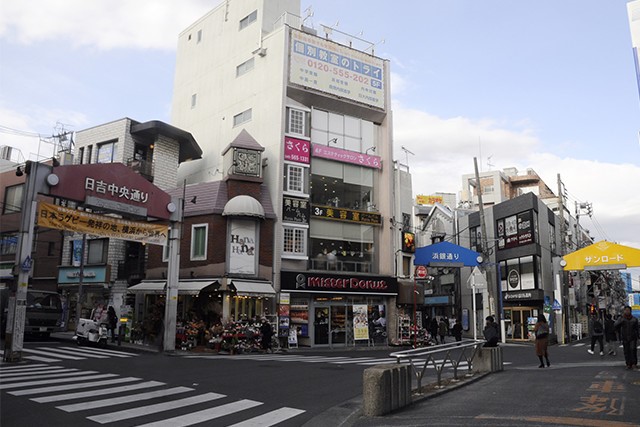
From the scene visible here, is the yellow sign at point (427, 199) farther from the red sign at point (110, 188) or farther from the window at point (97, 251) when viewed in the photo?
the red sign at point (110, 188)

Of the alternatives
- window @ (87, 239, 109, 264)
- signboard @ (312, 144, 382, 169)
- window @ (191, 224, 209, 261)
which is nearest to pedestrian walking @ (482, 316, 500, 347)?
window @ (191, 224, 209, 261)

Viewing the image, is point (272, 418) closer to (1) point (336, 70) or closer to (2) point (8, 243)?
(1) point (336, 70)

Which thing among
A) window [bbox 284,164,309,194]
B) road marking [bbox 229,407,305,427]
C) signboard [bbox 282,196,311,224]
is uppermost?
window [bbox 284,164,309,194]

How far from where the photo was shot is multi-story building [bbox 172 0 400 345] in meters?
31.6

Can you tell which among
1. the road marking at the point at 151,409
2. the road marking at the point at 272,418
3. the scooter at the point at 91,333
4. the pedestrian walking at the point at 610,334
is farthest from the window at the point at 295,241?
the road marking at the point at 272,418

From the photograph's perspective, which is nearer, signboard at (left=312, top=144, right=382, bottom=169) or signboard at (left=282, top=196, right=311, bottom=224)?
signboard at (left=282, top=196, right=311, bottom=224)

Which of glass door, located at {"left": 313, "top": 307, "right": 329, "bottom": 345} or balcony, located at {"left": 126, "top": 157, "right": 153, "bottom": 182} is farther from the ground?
balcony, located at {"left": 126, "top": 157, "right": 153, "bottom": 182}

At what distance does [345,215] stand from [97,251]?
16732mm

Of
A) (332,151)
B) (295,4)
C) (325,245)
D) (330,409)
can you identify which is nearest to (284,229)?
(325,245)

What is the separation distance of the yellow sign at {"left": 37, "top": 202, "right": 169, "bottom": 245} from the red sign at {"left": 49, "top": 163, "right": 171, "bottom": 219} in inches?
22.8

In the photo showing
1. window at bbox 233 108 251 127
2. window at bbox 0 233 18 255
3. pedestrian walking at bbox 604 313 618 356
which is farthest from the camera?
window at bbox 0 233 18 255

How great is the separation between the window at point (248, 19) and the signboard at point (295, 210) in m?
13.7

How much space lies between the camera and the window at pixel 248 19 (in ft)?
119

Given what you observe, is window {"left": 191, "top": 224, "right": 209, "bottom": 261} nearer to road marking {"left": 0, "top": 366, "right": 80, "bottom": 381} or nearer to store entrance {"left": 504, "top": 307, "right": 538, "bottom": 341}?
road marking {"left": 0, "top": 366, "right": 80, "bottom": 381}
